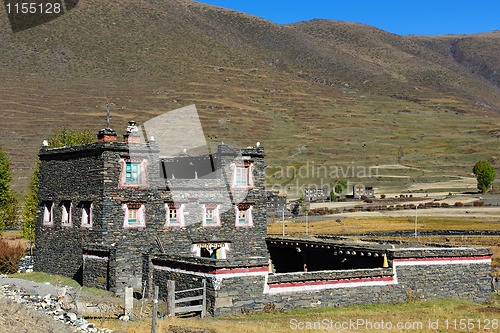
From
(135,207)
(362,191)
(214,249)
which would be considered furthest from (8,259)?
(362,191)

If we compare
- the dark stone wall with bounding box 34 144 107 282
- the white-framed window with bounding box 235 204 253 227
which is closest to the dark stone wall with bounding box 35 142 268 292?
the dark stone wall with bounding box 34 144 107 282

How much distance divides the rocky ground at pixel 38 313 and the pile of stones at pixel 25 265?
1256 cm

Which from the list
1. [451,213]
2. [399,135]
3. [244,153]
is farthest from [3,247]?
[399,135]

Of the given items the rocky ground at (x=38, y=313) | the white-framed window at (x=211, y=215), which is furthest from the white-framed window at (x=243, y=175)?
the rocky ground at (x=38, y=313)

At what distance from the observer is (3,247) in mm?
44562

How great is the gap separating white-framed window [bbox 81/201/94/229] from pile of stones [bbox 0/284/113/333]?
8244mm

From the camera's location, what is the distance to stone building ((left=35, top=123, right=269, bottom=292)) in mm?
37062

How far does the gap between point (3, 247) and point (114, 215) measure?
11472 millimetres

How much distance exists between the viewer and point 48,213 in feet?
137

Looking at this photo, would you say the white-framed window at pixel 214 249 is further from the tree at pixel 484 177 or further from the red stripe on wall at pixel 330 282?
the tree at pixel 484 177

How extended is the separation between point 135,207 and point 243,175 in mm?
7199

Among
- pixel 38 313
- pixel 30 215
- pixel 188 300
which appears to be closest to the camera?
pixel 38 313

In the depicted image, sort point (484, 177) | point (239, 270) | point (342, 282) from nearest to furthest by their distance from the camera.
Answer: point (239, 270) → point (342, 282) → point (484, 177)

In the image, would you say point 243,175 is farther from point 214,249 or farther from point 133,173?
point 133,173
